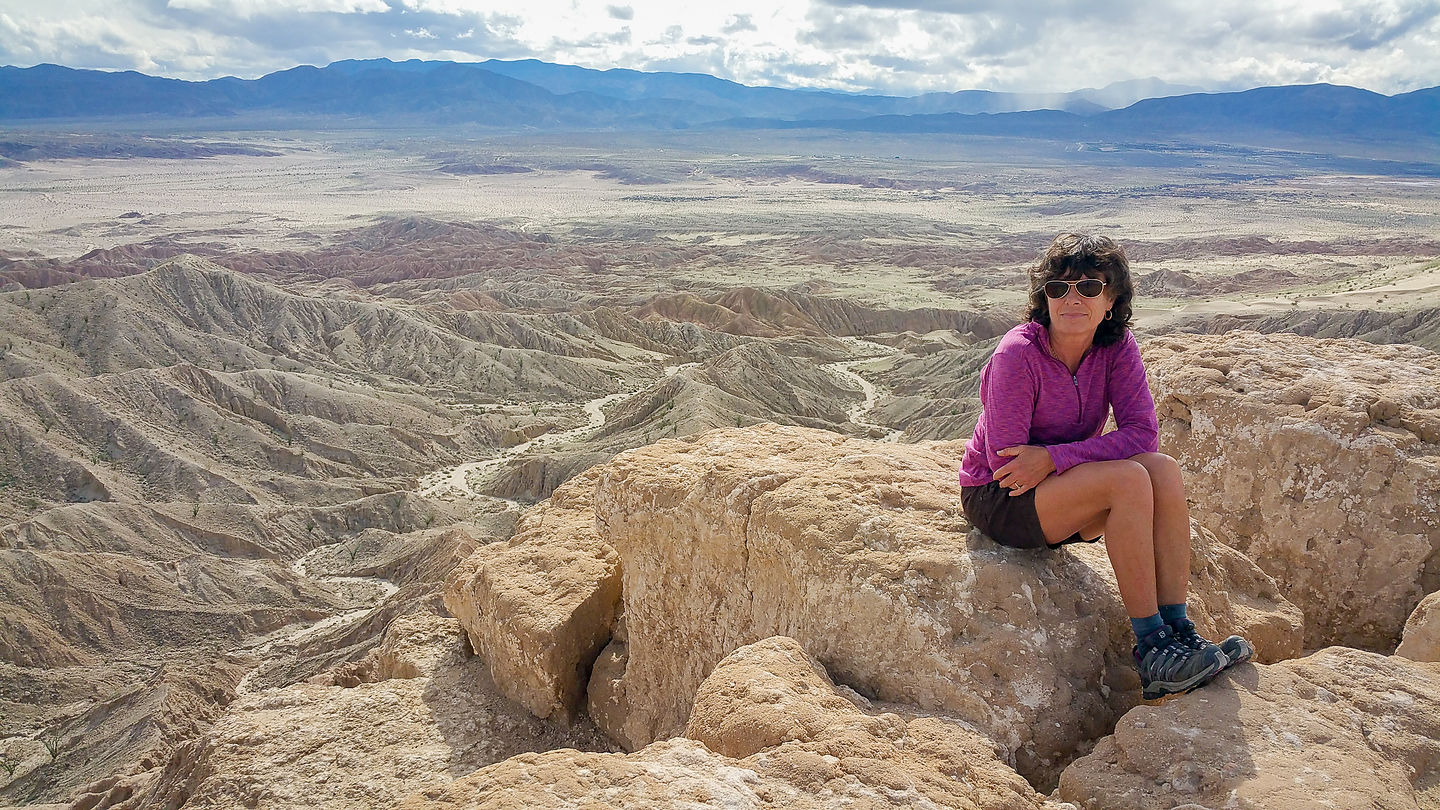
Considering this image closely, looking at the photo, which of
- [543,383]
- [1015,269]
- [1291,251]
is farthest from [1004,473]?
[1291,251]

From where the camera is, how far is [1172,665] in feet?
13.4

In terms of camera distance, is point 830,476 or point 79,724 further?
point 79,724

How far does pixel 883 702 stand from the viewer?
14.9 ft

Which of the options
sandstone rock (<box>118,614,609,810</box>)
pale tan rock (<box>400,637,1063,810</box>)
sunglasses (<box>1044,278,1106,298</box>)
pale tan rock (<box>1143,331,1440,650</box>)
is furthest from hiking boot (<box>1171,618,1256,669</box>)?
sandstone rock (<box>118,614,609,810</box>)

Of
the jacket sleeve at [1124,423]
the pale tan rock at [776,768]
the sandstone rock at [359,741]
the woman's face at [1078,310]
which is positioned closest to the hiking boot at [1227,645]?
Result: the jacket sleeve at [1124,423]

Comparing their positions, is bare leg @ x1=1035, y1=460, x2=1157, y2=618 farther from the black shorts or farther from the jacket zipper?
the jacket zipper

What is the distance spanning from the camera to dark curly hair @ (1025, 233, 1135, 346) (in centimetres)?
446

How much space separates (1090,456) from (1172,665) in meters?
1.00

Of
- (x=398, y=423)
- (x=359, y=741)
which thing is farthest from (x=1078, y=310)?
(x=398, y=423)

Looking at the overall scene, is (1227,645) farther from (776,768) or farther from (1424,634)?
(776,768)

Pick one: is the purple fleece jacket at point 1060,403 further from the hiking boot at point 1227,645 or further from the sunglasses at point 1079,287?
the hiking boot at point 1227,645

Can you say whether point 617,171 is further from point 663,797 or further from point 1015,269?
point 663,797

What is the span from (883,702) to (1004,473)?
126 cm

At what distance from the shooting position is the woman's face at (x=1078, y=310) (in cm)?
446
